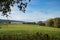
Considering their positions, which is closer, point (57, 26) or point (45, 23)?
point (57, 26)

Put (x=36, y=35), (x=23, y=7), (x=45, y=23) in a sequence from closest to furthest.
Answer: (x=23, y=7) < (x=36, y=35) < (x=45, y=23)

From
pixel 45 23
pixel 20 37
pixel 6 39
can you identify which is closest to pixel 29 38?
pixel 20 37

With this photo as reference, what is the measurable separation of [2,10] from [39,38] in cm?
565

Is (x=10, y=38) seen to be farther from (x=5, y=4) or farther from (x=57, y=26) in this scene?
(x=57, y=26)

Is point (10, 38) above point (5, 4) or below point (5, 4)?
below

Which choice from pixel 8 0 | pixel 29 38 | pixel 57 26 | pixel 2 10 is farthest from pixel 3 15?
pixel 57 26

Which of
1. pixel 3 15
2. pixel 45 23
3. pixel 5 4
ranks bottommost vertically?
pixel 45 23

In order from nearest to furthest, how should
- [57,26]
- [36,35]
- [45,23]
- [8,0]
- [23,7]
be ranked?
1. [8,0]
2. [23,7]
3. [36,35]
4. [57,26]
5. [45,23]

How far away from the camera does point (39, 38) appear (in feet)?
73.5

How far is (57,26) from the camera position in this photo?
131 ft

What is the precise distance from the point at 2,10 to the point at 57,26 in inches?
829

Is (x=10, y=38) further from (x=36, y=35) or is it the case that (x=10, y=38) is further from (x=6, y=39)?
(x=36, y=35)

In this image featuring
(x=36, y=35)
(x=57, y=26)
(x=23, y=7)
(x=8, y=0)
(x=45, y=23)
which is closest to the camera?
(x=8, y=0)

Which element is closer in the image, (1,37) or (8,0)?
(8,0)
